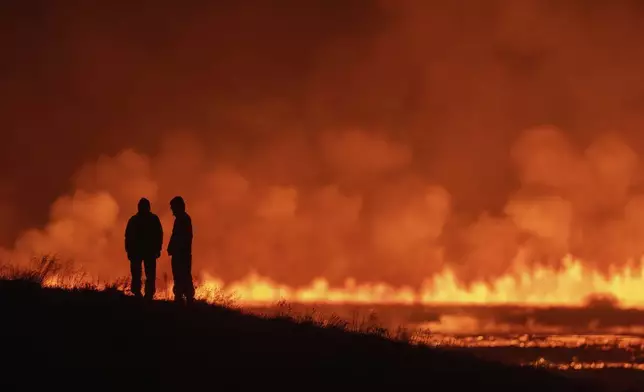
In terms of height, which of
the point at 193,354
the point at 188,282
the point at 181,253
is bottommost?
the point at 193,354

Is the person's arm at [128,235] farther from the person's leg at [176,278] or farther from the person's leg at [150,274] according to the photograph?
the person's leg at [176,278]

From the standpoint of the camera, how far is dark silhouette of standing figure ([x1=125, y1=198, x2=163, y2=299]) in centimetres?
2830

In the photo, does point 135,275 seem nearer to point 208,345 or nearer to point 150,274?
point 150,274

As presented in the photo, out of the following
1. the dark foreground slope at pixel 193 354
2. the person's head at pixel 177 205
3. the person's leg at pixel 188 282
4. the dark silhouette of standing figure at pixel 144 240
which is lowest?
the dark foreground slope at pixel 193 354

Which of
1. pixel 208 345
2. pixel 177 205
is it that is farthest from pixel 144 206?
pixel 208 345

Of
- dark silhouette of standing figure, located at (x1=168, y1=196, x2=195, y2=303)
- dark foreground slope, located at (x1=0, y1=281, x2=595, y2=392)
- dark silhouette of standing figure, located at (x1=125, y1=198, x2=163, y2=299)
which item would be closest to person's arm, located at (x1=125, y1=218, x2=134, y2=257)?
dark silhouette of standing figure, located at (x1=125, y1=198, x2=163, y2=299)

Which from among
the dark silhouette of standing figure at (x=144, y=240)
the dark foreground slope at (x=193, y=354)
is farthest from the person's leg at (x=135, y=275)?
the dark foreground slope at (x=193, y=354)

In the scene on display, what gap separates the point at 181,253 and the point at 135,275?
119cm

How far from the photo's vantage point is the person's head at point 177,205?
2839 centimetres

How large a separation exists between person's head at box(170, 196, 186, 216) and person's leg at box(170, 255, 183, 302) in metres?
1.13

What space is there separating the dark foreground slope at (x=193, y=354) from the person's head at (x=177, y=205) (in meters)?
2.71

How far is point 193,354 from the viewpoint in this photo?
22344 mm

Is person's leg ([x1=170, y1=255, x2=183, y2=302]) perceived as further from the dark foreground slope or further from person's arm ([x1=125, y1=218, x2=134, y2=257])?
the dark foreground slope

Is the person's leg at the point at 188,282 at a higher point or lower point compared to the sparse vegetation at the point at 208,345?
higher
